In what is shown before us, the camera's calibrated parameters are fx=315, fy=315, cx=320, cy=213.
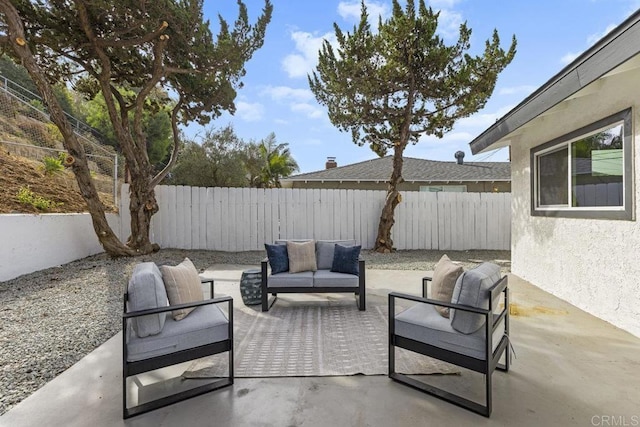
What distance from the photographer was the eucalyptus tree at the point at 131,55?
6309mm

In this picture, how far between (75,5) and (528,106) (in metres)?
8.62

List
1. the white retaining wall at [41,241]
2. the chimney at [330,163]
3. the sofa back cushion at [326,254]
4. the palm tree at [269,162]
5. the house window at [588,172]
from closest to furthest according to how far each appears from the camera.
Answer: the house window at [588,172]
the sofa back cushion at [326,254]
the white retaining wall at [41,241]
the palm tree at [269,162]
the chimney at [330,163]

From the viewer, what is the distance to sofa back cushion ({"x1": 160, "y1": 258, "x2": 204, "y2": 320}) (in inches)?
105

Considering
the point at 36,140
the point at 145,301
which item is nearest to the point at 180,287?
the point at 145,301

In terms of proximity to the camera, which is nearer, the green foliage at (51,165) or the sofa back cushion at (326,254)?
the sofa back cushion at (326,254)

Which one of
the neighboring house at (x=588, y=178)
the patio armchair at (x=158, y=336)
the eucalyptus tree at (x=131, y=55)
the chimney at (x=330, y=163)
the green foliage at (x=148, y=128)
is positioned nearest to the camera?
the patio armchair at (x=158, y=336)

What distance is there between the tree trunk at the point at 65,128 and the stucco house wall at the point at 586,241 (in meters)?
8.50

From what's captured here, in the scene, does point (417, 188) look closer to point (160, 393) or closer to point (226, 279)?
point (226, 279)

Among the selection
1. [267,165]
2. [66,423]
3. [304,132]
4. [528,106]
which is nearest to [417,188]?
[304,132]

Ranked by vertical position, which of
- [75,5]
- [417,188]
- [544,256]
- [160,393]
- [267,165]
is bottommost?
[160,393]

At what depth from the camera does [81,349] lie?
10.3 feet

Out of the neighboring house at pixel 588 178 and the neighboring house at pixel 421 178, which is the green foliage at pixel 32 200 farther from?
the neighboring house at pixel 421 178

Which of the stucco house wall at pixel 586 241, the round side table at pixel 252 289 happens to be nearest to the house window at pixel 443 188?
the stucco house wall at pixel 586 241

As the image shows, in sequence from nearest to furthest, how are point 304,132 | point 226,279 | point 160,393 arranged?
1. point 160,393
2. point 226,279
3. point 304,132
